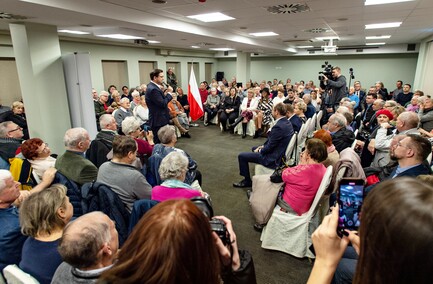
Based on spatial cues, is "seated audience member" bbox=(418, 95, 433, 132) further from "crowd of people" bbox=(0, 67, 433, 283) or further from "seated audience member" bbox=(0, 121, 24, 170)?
"seated audience member" bbox=(0, 121, 24, 170)

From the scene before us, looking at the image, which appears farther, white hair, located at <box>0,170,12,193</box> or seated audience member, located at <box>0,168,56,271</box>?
white hair, located at <box>0,170,12,193</box>

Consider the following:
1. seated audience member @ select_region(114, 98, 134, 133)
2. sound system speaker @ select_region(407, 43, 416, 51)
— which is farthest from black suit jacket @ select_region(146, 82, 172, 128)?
sound system speaker @ select_region(407, 43, 416, 51)

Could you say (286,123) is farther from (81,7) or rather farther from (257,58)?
(257,58)

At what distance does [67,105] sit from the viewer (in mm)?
4363

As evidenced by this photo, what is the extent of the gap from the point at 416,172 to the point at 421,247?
1.83 meters

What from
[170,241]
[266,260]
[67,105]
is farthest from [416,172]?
[67,105]

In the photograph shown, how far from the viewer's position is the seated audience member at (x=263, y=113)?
6484 mm

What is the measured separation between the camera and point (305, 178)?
2209 mm

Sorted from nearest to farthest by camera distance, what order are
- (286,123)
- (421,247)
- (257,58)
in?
(421,247), (286,123), (257,58)

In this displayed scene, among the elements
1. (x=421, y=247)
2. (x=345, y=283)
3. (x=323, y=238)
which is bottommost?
(x=345, y=283)

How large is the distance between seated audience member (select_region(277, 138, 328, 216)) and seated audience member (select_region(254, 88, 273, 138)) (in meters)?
4.20

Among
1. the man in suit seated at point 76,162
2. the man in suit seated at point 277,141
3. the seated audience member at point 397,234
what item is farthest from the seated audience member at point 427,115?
the man in suit seated at point 76,162

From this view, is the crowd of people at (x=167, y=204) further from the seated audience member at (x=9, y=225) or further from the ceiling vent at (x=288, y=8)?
the ceiling vent at (x=288, y=8)

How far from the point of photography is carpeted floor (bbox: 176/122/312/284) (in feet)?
7.12
